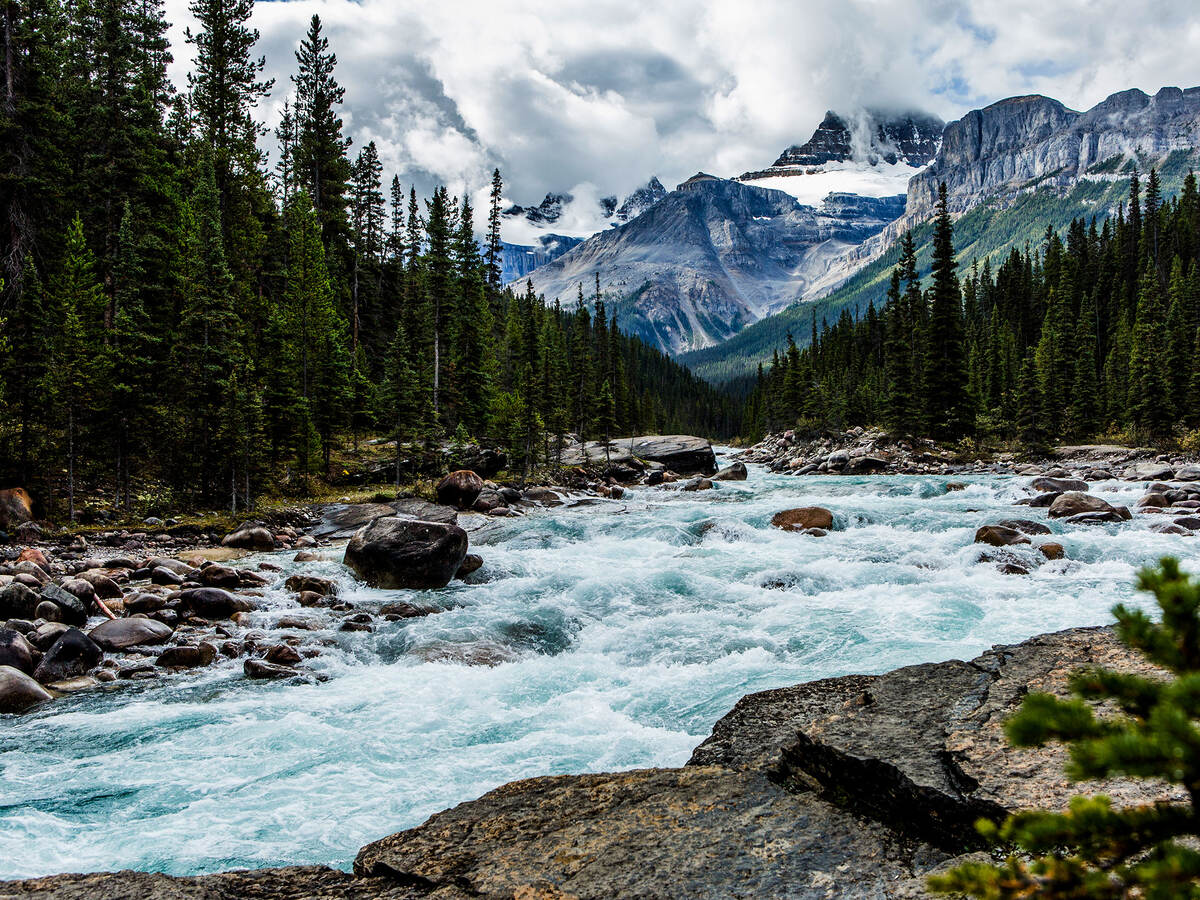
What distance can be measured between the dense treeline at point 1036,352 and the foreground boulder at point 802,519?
25456mm

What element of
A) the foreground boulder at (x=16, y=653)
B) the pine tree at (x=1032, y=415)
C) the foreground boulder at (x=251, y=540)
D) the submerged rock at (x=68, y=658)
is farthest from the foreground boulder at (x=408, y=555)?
the pine tree at (x=1032, y=415)

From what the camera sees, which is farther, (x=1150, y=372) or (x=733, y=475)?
(x=733, y=475)

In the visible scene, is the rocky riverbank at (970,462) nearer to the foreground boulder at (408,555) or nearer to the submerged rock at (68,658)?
the foreground boulder at (408,555)

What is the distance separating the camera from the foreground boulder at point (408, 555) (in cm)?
1538

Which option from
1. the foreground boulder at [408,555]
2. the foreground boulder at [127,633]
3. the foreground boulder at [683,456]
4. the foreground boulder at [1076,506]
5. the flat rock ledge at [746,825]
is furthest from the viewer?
the foreground boulder at [683,456]

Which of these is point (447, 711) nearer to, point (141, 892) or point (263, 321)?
point (141, 892)

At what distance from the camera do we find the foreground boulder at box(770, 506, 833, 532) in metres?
20.7

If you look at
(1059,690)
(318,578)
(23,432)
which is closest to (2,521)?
(23,432)

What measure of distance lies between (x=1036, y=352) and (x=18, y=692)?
7014 cm

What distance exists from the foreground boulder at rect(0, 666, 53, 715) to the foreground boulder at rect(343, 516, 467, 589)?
6947 mm

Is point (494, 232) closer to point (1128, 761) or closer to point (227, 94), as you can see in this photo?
point (227, 94)

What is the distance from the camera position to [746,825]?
13.4 feet

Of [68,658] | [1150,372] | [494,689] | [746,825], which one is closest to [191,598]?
[68,658]

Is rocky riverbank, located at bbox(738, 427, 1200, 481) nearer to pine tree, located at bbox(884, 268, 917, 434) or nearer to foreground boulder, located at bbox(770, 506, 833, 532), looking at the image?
pine tree, located at bbox(884, 268, 917, 434)
